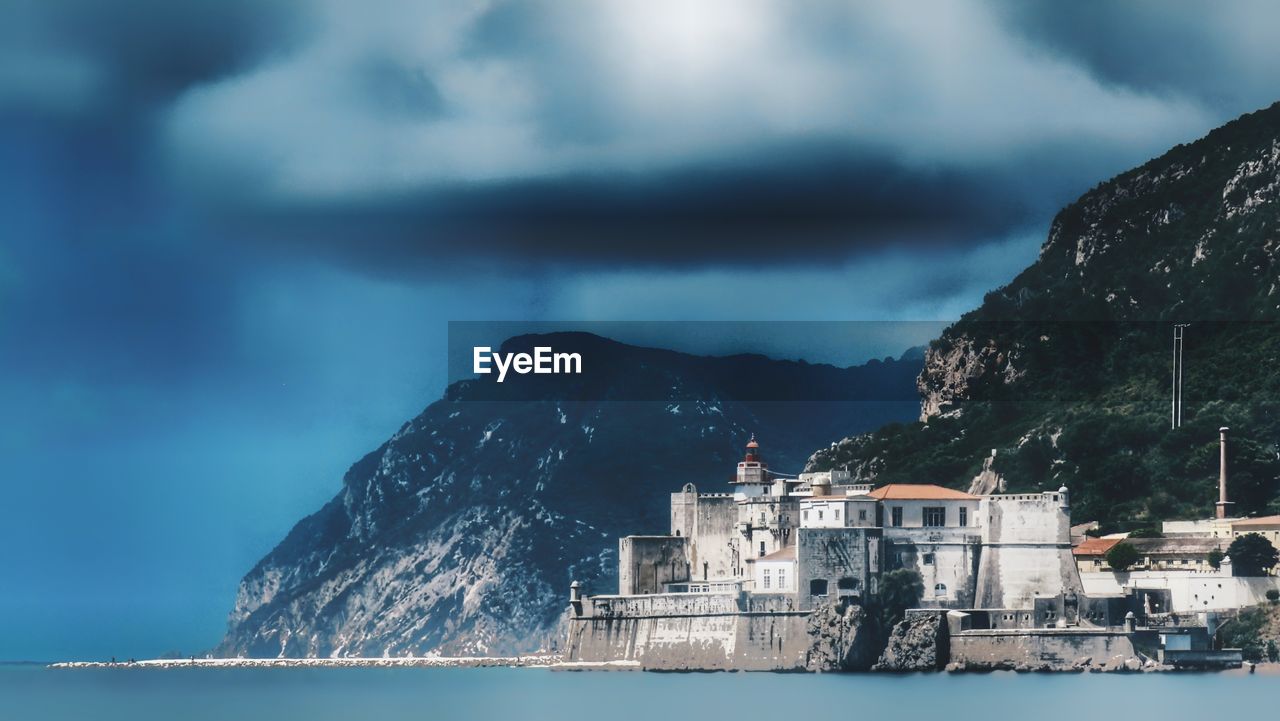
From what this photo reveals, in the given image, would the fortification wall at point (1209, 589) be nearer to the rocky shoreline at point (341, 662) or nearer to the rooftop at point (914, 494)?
the rooftop at point (914, 494)

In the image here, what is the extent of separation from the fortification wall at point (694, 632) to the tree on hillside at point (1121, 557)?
40.8 feet

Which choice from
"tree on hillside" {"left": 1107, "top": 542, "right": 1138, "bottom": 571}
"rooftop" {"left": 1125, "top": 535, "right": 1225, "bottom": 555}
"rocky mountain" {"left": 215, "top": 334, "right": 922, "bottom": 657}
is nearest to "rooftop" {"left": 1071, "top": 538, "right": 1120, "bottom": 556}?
"rooftop" {"left": 1125, "top": 535, "right": 1225, "bottom": 555}

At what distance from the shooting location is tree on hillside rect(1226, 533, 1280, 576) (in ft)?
313

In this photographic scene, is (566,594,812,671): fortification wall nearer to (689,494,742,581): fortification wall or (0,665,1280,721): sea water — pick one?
(0,665,1280,721): sea water

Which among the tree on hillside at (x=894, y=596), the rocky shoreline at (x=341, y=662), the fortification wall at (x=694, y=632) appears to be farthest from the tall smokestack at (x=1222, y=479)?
the rocky shoreline at (x=341, y=662)

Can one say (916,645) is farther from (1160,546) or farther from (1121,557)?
(1160,546)

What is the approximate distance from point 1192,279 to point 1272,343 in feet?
31.6

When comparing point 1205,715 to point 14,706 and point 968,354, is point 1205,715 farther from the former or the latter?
point 968,354

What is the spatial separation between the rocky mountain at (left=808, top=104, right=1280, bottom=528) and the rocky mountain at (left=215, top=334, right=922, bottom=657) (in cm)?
2669

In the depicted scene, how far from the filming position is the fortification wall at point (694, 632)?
94.1 m

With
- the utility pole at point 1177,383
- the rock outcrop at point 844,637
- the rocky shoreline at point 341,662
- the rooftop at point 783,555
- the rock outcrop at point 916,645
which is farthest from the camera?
the rocky shoreline at point 341,662

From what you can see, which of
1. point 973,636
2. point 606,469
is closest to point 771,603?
point 973,636

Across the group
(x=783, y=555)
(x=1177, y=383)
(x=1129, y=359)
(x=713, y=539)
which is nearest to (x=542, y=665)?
(x=713, y=539)

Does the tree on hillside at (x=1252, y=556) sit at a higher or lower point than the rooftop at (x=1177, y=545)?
lower
